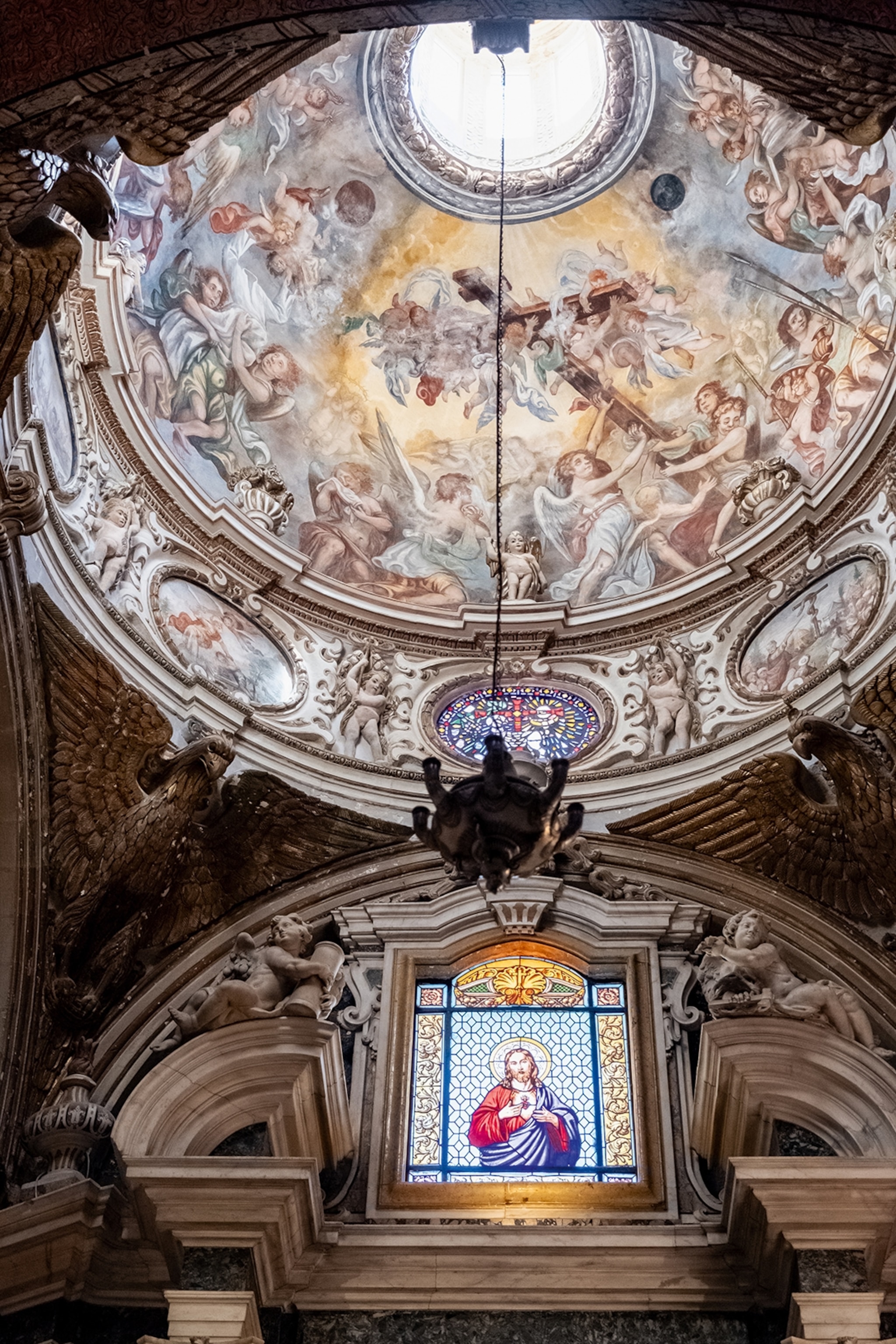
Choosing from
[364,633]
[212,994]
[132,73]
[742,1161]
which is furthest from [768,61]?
[364,633]

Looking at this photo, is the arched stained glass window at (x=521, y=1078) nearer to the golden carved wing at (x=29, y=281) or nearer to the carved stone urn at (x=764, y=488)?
the carved stone urn at (x=764, y=488)

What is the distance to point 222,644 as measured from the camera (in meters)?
15.6

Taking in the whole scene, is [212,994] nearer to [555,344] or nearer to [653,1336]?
[653,1336]

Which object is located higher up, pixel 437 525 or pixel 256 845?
pixel 437 525

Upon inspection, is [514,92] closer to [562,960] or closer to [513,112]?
[513,112]

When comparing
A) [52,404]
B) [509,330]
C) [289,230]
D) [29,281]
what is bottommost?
[29,281]

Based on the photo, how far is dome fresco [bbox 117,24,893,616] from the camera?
16.9 metres

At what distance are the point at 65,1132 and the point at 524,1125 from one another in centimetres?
357

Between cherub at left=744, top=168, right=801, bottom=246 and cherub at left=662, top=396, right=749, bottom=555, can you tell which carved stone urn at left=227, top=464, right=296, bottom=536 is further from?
cherub at left=744, top=168, right=801, bottom=246

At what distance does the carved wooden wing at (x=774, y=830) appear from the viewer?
12891mm

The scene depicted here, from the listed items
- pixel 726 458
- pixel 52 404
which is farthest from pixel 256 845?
pixel 726 458

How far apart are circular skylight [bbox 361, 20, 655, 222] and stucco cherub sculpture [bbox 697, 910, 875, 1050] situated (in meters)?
10.9

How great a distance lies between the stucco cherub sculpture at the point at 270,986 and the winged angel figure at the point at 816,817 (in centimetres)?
338

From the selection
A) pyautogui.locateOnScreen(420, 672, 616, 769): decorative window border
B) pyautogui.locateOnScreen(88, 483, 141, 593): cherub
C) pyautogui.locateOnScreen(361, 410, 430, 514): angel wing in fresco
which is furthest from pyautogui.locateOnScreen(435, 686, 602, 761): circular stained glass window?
pyautogui.locateOnScreen(88, 483, 141, 593): cherub
